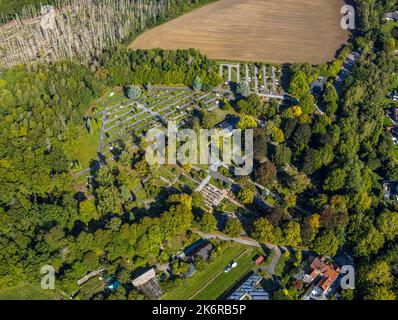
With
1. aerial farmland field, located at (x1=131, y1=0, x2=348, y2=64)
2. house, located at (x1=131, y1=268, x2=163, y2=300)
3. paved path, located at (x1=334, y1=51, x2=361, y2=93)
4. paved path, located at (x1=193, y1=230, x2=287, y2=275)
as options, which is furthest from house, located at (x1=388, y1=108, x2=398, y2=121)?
house, located at (x1=131, y1=268, x2=163, y2=300)

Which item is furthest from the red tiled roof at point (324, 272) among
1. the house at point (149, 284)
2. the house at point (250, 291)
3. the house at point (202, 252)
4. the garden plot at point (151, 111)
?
the garden plot at point (151, 111)

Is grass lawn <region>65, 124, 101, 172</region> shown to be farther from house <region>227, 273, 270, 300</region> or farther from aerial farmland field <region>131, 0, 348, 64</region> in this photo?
house <region>227, 273, 270, 300</region>

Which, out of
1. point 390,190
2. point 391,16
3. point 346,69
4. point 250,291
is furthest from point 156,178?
point 391,16

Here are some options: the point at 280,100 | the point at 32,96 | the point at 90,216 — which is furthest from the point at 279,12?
the point at 90,216

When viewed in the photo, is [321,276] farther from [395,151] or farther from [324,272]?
[395,151]

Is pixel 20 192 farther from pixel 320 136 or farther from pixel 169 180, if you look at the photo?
pixel 320 136

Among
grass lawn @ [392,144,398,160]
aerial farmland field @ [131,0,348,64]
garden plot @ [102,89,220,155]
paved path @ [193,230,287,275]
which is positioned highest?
aerial farmland field @ [131,0,348,64]

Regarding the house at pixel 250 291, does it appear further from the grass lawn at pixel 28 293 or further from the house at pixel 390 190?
the house at pixel 390 190
